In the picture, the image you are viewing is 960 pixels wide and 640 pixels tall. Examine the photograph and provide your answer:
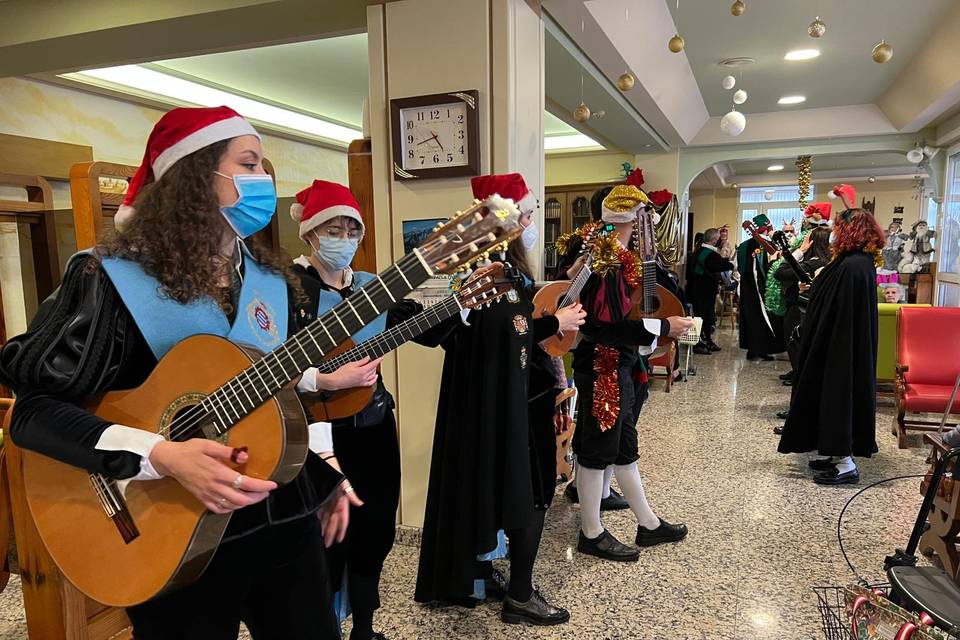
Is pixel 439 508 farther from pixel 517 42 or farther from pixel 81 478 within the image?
pixel 517 42

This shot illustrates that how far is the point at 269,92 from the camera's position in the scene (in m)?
6.68

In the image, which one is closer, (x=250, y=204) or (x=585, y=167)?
(x=250, y=204)

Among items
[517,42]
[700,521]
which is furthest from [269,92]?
[700,521]

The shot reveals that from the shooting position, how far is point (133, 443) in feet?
3.16

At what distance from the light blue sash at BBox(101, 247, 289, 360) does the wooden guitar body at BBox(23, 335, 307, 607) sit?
0.13 feet

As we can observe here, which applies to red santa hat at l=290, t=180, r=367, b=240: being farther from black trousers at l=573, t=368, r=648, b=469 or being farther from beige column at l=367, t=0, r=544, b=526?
black trousers at l=573, t=368, r=648, b=469

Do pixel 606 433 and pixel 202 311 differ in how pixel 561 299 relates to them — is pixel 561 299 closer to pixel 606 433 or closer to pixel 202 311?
pixel 606 433

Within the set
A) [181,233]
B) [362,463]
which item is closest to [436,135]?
[362,463]

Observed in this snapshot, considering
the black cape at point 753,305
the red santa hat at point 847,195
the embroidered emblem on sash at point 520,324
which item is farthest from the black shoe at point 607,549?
the black cape at point 753,305

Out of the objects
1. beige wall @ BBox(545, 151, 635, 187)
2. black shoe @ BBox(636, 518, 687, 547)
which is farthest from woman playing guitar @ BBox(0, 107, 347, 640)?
beige wall @ BBox(545, 151, 635, 187)

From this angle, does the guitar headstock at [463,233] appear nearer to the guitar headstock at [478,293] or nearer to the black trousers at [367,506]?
the guitar headstock at [478,293]

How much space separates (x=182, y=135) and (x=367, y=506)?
50.5 inches

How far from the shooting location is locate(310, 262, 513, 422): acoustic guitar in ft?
5.10

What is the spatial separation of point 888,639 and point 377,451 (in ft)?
4.70
